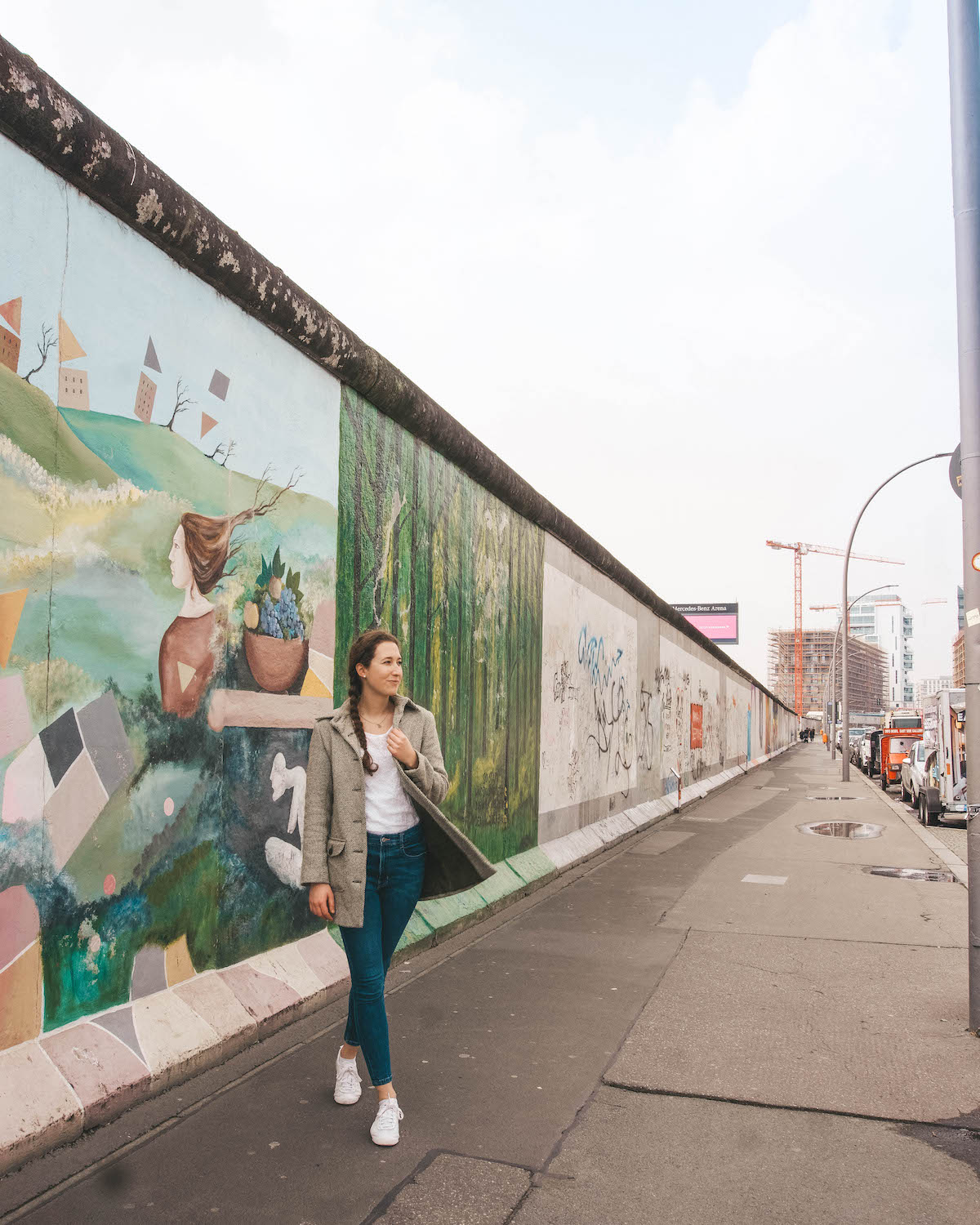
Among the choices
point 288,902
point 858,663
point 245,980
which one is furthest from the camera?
point 858,663

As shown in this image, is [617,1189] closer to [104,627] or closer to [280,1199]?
[280,1199]

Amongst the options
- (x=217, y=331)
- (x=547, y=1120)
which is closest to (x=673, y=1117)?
(x=547, y=1120)

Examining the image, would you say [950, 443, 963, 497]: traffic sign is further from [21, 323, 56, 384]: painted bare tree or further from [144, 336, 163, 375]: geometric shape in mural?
[21, 323, 56, 384]: painted bare tree

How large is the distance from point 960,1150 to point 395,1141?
1923mm

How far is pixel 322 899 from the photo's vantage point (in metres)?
3.49

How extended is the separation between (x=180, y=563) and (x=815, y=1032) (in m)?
3.67

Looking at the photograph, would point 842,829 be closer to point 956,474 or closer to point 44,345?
point 956,474

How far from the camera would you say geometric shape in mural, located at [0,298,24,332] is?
136 inches

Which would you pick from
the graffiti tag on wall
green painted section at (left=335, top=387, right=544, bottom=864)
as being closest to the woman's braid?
green painted section at (left=335, top=387, right=544, bottom=864)

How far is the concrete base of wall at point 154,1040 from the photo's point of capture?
3.24m

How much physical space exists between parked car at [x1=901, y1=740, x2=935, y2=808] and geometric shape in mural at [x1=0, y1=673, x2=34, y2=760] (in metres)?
15.4

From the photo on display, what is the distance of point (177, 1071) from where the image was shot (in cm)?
390

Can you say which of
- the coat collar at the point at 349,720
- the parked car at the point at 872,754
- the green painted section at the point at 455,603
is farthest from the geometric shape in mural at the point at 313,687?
the parked car at the point at 872,754

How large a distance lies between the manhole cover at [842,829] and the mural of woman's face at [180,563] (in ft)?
35.9
